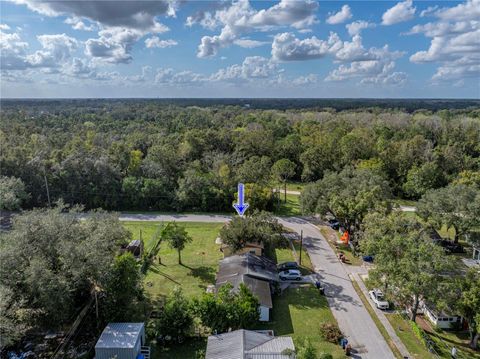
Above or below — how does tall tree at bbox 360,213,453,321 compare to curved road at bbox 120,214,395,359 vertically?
above

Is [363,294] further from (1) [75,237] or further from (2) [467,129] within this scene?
(2) [467,129]

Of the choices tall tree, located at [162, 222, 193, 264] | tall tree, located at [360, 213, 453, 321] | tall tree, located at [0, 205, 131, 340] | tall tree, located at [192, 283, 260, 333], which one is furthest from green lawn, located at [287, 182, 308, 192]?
tall tree, located at [0, 205, 131, 340]

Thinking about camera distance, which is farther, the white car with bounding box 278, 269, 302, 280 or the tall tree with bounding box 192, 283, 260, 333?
the white car with bounding box 278, 269, 302, 280

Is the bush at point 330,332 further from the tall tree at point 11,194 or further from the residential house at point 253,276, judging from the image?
the tall tree at point 11,194

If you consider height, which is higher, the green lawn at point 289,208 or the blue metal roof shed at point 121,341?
the blue metal roof shed at point 121,341

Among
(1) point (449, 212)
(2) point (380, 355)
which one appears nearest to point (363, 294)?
(2) point (380, 355)

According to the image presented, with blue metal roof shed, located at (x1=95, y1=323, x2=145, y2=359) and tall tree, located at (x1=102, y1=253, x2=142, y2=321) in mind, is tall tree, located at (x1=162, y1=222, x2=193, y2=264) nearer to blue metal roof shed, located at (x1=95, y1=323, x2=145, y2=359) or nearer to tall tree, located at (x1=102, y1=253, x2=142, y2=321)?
Answer: tall tree, located at (x1=102, y1=253, x2=142, y2=321)

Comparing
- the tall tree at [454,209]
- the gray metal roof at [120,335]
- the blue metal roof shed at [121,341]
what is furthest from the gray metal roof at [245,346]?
the tall tree at [454,209]
